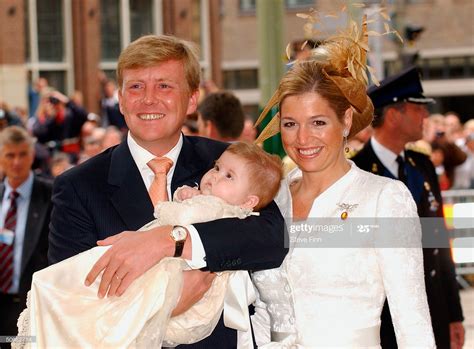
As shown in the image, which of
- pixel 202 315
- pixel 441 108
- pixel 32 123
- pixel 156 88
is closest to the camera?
pixel 202 315

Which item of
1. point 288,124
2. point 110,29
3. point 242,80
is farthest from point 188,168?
point 242,80

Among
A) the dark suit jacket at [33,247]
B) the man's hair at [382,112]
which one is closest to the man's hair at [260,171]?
the man's hair at [382,112]

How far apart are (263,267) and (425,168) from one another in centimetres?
280

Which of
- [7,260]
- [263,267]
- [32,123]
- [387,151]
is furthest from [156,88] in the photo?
[32,123]

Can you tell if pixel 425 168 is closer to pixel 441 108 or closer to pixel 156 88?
pixel 156 88

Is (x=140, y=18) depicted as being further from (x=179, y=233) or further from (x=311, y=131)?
(x=179, y=233)

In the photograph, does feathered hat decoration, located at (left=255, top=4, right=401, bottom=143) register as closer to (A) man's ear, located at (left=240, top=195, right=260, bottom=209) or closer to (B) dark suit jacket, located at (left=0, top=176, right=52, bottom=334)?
(A) man's ear, located at (left=240, top=195, right=260, bottom=209)

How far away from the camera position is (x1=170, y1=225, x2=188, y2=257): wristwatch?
3.59 m

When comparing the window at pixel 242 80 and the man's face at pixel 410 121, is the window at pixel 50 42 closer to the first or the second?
the window at pixel 242 80

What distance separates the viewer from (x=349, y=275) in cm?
379

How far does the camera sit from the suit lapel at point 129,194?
3896mm

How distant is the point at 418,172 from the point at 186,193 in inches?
110

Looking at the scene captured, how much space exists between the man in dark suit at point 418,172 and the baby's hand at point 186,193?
2423mm

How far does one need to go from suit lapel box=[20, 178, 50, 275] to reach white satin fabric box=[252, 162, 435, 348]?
3613 mm
